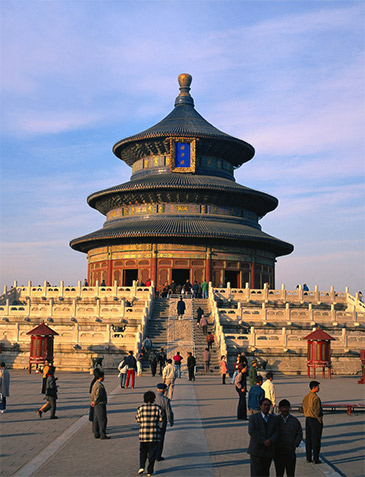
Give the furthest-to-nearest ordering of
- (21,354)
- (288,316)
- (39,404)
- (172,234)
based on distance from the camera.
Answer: (172,234), (288,316), (21,354), (39,404)

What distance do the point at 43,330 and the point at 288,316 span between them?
520 inches

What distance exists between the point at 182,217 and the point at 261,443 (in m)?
43.8

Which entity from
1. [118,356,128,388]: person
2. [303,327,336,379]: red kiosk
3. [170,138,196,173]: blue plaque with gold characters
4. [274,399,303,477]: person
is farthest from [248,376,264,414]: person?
[170,138,196,173]: blue plaque with gold characters

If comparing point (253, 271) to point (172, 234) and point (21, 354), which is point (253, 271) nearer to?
point (172, 234)

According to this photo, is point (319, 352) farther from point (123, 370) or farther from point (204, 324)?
point (123, 370)

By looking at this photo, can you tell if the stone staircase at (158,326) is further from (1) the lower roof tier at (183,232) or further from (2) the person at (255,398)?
(2) the person at (255,398)

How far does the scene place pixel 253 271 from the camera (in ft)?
171

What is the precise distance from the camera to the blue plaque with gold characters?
5556cm

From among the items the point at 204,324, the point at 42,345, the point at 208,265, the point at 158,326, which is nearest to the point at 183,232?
the point at 208,265

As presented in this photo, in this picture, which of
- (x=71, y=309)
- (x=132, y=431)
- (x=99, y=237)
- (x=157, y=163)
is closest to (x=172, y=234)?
(x=99, y=237)

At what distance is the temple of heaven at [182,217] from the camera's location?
5038 cm

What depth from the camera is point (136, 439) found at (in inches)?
535

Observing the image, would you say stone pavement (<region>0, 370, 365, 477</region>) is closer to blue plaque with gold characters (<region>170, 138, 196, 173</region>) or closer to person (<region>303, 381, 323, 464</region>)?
person (<region>303, 381, 323, 464</region>)

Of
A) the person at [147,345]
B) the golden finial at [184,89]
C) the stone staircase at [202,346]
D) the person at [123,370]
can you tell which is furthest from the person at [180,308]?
the golden finial at [184,89]
